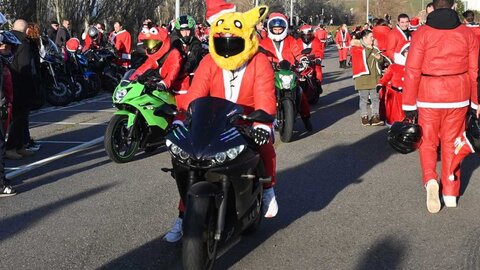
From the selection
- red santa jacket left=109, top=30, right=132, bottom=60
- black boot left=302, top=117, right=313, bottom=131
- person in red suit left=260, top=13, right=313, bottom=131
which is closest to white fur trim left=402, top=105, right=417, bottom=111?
person in red suit left=260, top=13, right=313, bottom=131

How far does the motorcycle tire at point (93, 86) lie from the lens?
51.9 feet

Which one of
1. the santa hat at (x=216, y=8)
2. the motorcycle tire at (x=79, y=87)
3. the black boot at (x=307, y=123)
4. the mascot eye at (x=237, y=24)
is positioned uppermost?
the santa hat at (x=216, y=8)

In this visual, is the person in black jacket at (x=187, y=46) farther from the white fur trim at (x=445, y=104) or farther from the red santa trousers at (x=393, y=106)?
the white fur trim at (x=445, y=104)

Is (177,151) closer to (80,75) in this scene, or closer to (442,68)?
(442,68)

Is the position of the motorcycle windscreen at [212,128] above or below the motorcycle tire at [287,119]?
above

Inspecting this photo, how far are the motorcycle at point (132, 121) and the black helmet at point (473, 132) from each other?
3964 mm

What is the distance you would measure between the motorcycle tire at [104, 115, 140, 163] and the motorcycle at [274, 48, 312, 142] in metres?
2.38

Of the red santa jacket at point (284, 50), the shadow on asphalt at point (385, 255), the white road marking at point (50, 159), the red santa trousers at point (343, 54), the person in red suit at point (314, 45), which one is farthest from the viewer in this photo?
the red santa trousers at point (343, 54)

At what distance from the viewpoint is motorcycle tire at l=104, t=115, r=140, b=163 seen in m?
7.95

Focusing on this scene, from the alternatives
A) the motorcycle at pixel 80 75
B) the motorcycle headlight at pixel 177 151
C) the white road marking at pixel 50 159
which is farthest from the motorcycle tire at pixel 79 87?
the motorcycle headlight at pixel 177 151

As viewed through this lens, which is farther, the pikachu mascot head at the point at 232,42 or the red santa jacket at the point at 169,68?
the red santa jacket at the point at 169,68

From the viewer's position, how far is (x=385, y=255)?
4.78m

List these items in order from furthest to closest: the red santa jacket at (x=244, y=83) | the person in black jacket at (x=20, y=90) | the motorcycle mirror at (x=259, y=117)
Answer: the person in black jacket at (x=20, y=90), the red santa jacket at (x=244, y=83), the motorcycle mirror at (x=259, y=117)

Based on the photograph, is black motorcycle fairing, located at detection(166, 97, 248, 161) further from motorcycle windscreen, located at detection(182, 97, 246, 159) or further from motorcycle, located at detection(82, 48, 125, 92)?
motorcycle, located at detection(82, 48, 125, 92)
